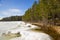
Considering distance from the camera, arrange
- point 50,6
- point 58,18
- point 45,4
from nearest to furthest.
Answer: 1. point 50,6
2. point 45,4
3. point 58,18

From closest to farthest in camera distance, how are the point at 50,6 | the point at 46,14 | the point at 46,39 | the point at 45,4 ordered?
the point at 46,39, the point at 50,6, the point at 45,4, the point at 46,14

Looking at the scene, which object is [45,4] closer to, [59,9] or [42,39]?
[59,9]

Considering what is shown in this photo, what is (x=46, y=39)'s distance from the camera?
20281 mm

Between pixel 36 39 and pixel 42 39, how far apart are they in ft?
3.15

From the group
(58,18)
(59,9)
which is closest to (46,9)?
(59,9)

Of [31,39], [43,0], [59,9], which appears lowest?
[31,39]

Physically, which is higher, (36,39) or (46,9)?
(46,9)

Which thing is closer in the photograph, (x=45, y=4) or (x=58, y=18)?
(x=45, y=4)

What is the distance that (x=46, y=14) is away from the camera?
56562mm

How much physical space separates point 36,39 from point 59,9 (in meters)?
26.7

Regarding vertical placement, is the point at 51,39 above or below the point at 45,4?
below

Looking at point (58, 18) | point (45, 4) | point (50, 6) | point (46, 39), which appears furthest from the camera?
point (58, 18)

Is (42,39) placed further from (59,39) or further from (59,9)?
(59,9)

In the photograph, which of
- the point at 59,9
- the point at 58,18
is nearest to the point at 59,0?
the point at 59,9
